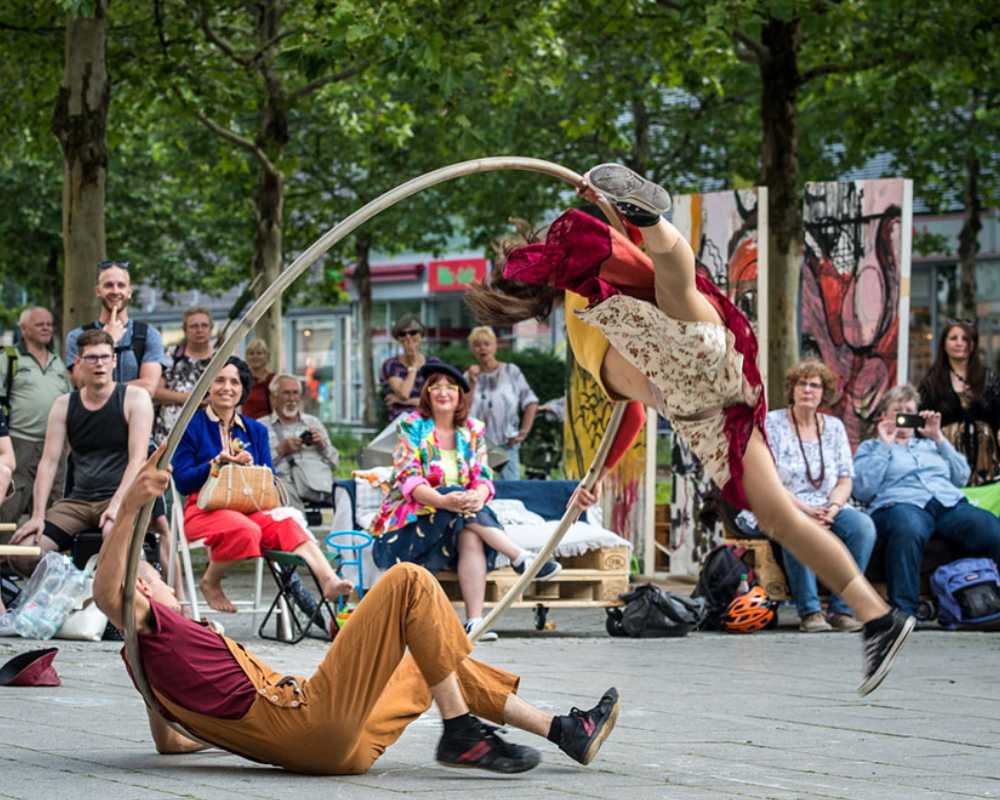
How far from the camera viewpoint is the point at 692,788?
5.41m

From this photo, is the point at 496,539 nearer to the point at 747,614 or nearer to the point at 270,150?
the point at 747,614

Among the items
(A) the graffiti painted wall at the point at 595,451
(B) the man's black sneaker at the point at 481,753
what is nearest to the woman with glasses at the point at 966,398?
(A) the graffiti painted wall at the point at 595,451

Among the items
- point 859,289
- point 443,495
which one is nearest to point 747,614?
point 443,495

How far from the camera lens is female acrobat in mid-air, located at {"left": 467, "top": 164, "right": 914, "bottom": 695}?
19.2 feet

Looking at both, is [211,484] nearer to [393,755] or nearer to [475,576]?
[475,576]

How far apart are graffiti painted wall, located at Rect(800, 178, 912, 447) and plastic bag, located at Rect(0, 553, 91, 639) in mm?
5842

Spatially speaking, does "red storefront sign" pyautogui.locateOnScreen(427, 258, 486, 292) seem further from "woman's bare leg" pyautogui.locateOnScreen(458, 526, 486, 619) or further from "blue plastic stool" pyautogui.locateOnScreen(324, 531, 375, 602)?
"woman's bare leg" pyautogui.locateOnScreen(458, 526, 486, 619)

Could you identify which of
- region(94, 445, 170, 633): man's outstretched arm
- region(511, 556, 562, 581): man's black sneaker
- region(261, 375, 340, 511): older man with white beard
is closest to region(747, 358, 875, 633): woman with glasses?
region(511, 556, 562, 581): man's black sneaker

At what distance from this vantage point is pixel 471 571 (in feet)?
33.3

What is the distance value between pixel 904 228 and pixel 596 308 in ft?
23.6

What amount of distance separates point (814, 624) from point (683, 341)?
5.30 m

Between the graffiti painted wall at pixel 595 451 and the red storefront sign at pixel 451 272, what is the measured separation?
113 ft

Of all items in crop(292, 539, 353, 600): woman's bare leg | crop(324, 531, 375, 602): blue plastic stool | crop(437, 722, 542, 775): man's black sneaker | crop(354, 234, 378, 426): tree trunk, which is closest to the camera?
crop(437, 722, 542, 775): man's black sneaker

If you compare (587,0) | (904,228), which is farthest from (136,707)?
(587,0)
